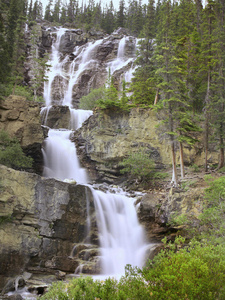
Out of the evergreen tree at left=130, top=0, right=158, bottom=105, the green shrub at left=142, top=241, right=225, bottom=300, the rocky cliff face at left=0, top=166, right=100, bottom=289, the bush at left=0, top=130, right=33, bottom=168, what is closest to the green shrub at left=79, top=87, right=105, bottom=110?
the evergreen tree at left=130, top=0, right=158, bottom=105

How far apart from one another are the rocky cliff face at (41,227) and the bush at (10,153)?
14.2ft

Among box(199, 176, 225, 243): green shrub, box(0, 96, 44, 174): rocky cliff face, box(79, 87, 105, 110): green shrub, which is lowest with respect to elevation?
box(199, 176, 225, 243): green shrub

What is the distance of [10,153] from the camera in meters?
18.1

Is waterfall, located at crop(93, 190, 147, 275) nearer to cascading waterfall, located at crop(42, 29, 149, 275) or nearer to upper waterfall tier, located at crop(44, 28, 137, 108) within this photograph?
cascading waterfall, located at crop(42, 29, 149, 275)

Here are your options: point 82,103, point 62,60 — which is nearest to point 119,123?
point 82,103

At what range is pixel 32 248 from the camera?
1345cm

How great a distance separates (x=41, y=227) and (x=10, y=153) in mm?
6719

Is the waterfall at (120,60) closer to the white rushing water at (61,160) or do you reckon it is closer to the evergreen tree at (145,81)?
the evergreen tree at (145,81)

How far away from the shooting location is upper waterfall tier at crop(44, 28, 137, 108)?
40.6 meters

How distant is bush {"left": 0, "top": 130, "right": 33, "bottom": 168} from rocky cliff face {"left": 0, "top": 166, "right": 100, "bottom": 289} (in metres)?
4.33

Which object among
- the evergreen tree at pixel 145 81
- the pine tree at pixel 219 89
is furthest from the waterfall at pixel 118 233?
the evergreen tree at pixel 145 81

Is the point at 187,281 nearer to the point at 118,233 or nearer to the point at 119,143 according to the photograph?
the point at 118,233

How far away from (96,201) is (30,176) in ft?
16.8

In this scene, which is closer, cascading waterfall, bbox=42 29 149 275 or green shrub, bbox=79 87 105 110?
cascading waterfall, bbox=42 29 149 275
